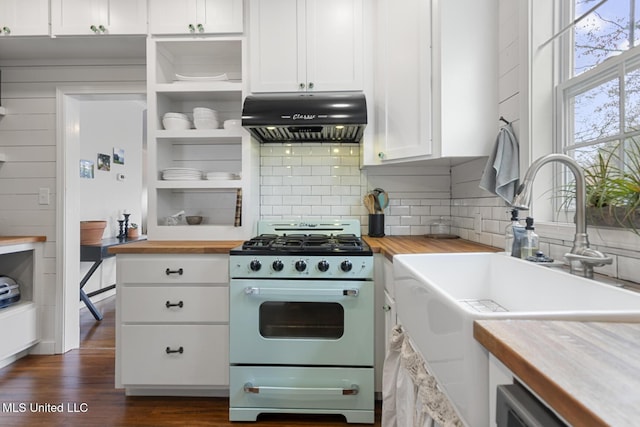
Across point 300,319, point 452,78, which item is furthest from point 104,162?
point 452,78

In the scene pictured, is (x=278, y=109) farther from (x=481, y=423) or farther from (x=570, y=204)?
(x=481, y=423)

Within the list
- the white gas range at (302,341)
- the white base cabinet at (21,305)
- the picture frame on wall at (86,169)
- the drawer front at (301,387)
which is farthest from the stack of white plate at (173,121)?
the picture frame on wall at (86,169)

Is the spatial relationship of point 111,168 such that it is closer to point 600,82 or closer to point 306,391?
point 306,391

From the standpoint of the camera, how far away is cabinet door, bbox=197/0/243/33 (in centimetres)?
206

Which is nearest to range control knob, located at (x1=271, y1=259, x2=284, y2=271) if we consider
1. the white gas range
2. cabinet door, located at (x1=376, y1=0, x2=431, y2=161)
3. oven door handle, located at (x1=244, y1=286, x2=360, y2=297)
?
the white gas range

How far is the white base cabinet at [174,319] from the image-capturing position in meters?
1.79

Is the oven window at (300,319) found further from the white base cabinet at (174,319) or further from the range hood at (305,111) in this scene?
the range hood at (305,111)

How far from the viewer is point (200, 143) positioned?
7.88 feet

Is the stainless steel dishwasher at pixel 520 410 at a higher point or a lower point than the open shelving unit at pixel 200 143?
lower

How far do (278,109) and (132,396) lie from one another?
6.34 ft

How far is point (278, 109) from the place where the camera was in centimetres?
187

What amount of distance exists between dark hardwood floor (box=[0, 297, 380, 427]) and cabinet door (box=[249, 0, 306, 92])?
1960 millimetres

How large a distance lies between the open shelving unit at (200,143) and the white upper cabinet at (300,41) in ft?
0.51

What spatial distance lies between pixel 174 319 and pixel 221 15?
1919 mm
